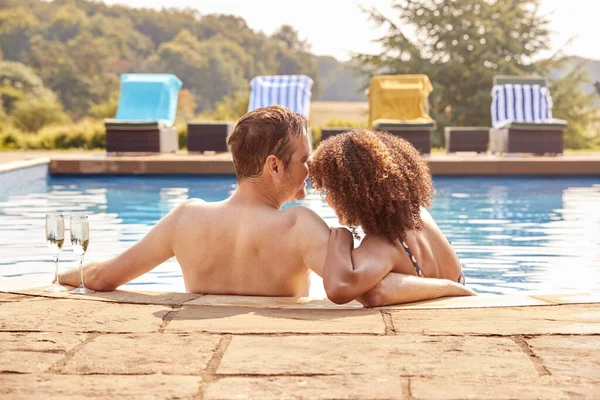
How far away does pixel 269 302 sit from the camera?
2635 mm

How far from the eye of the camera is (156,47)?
44.4 meters

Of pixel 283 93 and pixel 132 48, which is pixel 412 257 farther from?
pixel 132 48

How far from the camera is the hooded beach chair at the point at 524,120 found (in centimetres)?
1085

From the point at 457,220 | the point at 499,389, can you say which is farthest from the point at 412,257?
the point at 457,220

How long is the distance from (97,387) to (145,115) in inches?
393

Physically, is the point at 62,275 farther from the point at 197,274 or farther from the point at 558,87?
the point at 558,87

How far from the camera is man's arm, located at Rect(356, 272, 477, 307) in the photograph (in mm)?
2584

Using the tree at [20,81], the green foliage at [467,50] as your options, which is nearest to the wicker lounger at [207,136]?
the green foliage at [467,50]

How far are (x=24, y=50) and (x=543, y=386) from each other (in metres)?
41.3

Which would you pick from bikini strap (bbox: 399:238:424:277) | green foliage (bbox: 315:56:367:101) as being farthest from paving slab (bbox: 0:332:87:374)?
green foliage (bbox: 315:56:367:101)

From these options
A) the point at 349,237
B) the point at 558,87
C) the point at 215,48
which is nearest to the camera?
the point at 349,237

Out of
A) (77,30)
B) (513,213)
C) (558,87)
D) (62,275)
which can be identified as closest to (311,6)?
(77,30)

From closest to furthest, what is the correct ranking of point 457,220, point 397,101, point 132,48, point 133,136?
point 457,220
point 133,136
point 397,101
point 132,48

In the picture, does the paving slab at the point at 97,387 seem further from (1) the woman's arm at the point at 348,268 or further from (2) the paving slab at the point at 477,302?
(2) the paving slab at the point at 477,302
